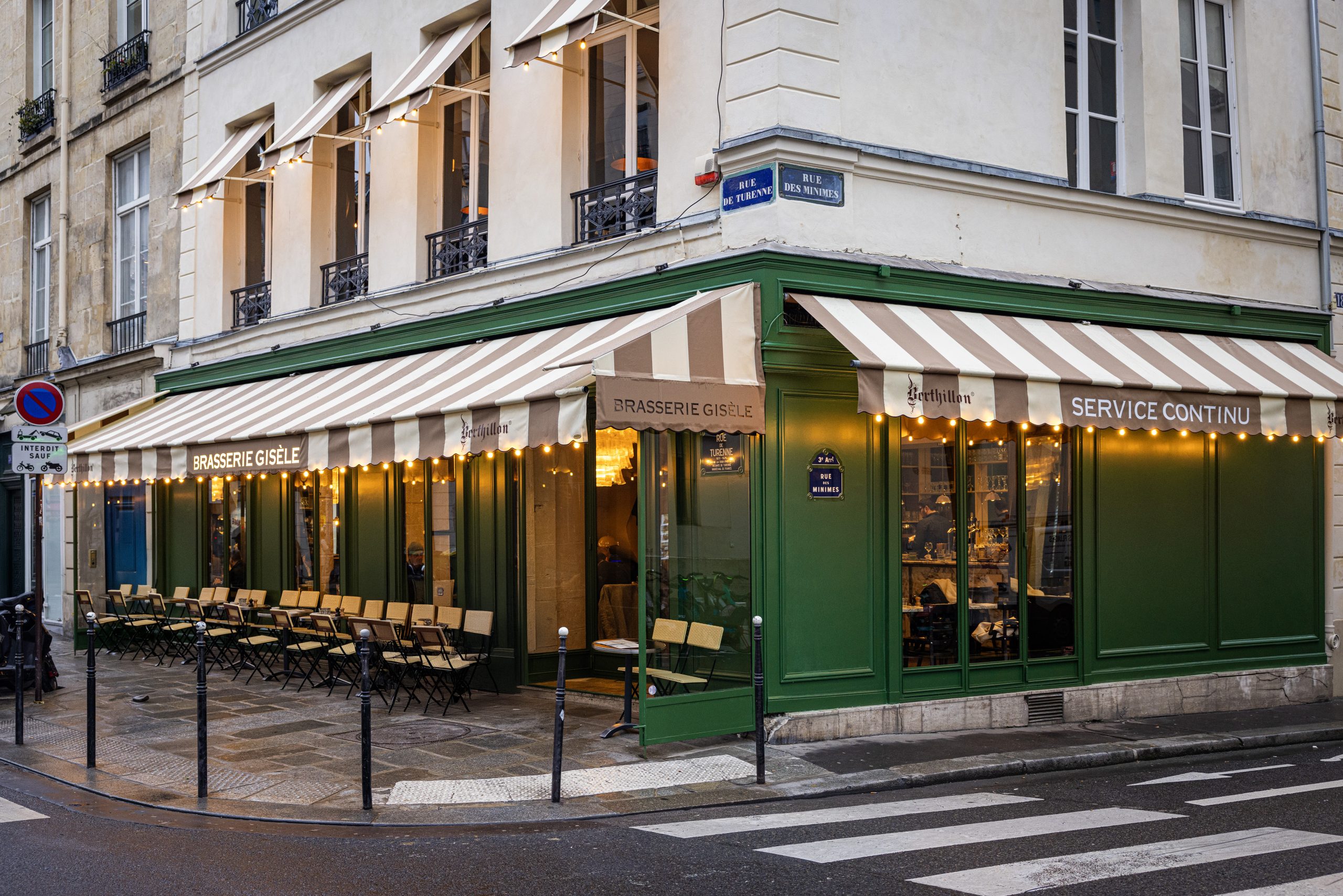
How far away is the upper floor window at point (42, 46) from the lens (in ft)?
69.7

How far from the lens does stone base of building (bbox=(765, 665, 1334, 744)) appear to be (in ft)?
32.1

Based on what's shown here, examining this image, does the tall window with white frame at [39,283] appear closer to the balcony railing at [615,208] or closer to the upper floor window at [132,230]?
the upper floor window at [132,230]

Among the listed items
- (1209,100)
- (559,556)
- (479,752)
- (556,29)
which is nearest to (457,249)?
(556,29)

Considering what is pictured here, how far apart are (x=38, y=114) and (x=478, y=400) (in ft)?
51.8

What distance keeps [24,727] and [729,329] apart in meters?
6.97

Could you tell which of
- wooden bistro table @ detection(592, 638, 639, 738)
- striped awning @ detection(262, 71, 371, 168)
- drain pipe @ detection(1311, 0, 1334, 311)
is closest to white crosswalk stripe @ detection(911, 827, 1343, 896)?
wooden bistro table @ detection(592, 638, 639, 738)

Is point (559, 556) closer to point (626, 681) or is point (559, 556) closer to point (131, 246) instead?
point (626, 681)

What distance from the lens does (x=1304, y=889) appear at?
18.4 feet

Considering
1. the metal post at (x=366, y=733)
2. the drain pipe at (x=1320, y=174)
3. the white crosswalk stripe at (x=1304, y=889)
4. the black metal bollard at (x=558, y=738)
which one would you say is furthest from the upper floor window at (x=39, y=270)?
the white crosswalk stripe at (x=1304, y=889)

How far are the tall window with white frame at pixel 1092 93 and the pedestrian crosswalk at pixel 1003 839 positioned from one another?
6330mm

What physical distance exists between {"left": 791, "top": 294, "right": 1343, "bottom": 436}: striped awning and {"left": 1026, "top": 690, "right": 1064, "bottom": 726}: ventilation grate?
2.47 m

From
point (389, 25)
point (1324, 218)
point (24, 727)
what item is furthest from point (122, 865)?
point (1324, 218)

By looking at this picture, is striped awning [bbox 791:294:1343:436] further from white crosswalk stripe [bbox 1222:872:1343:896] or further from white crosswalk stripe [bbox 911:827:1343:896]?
white crosswalk stripe [bbox 1222:872:1343:896]

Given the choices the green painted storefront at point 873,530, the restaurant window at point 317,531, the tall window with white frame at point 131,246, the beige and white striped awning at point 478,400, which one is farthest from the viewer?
the tall window with white frame at point 131,246
